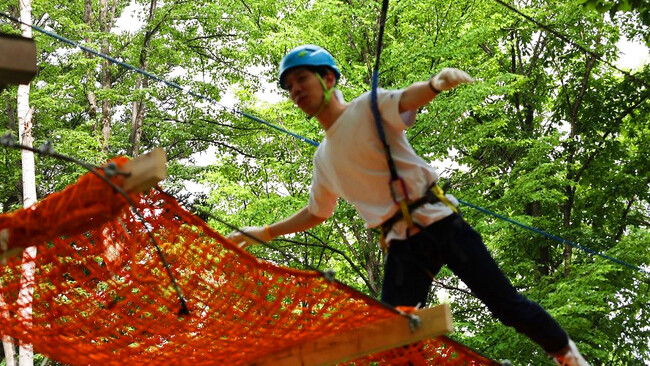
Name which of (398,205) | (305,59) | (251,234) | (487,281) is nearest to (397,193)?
(398,205)

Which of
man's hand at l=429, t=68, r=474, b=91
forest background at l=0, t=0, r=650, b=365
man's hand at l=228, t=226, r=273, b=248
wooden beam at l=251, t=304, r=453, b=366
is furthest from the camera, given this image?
forest background at l=0, t=0, r=650, b=365

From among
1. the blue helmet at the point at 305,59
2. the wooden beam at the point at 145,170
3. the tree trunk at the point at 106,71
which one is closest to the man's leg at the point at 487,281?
the blue helmet at the point at 305,59

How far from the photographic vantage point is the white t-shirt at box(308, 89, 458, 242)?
224 centimetres

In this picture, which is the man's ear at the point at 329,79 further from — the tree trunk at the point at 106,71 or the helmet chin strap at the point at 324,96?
the tree trunk at the point at 106,71

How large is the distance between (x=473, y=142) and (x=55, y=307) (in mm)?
8109

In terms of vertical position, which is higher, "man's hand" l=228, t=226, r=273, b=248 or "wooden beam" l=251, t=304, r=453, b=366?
"man's hand" l=228, t=226, r=273, b=248

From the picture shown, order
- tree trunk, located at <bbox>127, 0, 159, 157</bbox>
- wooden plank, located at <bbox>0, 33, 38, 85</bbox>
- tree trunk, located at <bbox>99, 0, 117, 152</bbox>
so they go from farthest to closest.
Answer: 1. tree trunk, located at <bbox>127, 0, 159, 157</bbox>
2. tree trunk, located at <bbox>99, 0, 117, 152</bbox>
3. wooden plank, located at <bbox>0, 33, 38, 85</bbox>

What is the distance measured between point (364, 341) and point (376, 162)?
490 millimetres

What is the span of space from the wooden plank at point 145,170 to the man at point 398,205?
59 cm

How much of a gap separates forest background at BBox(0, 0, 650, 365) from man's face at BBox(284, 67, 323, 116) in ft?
16.9

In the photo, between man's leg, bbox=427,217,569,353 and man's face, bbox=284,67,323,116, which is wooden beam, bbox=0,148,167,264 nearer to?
man's face, bbox=284,67,323,116

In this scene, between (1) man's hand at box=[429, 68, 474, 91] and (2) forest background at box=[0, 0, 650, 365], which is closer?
(1) man's hand at box=[429, 68, 474, 91]

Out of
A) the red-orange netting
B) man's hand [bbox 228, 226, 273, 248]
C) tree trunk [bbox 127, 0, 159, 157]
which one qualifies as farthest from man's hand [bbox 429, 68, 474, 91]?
tree trunk [bbox 127, 0, 159, 157]

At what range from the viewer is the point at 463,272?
2.30 metres
